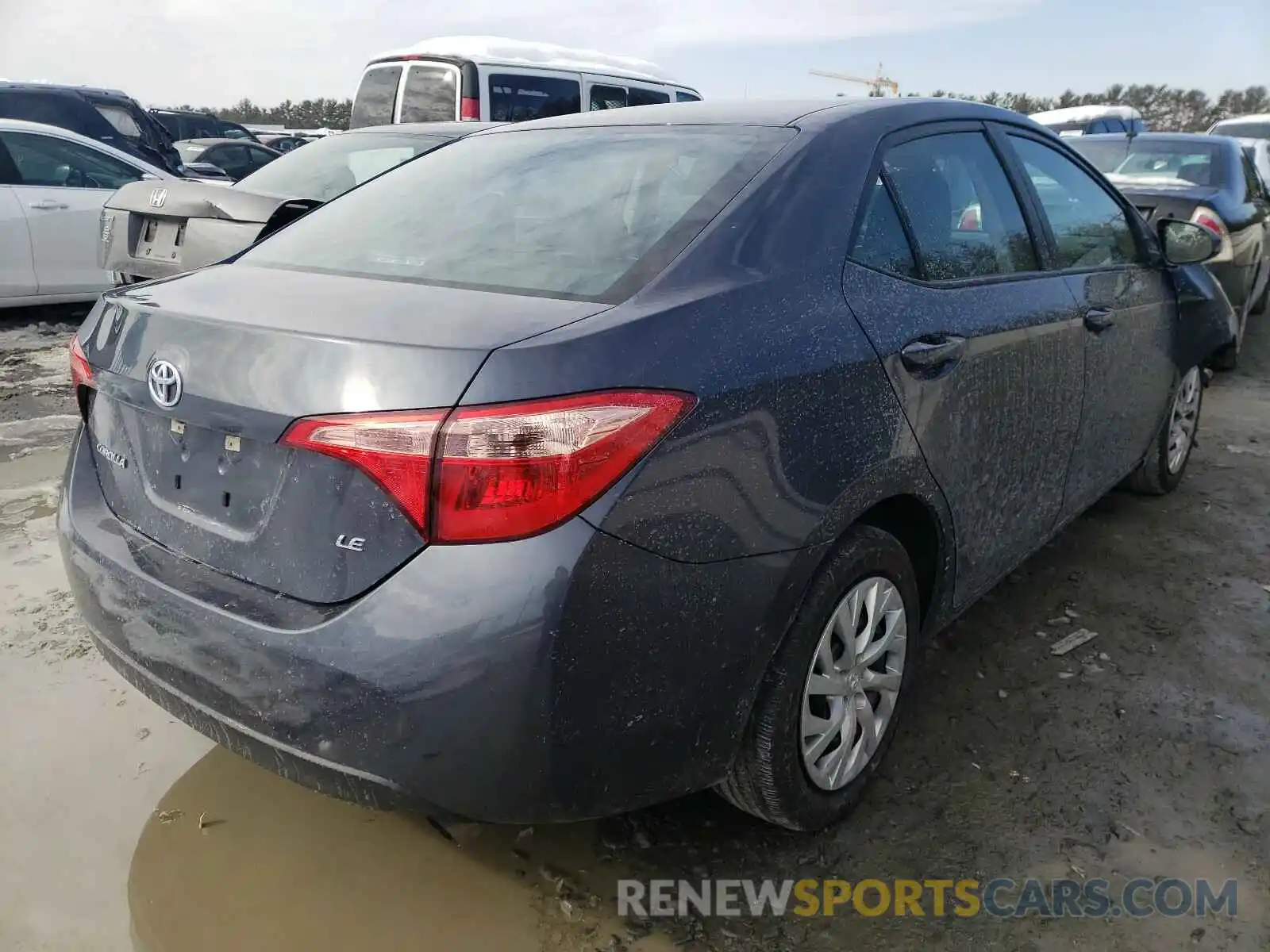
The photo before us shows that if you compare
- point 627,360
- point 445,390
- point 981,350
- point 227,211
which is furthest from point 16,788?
point 227,211

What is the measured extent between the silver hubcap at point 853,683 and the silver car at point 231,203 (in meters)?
2.33

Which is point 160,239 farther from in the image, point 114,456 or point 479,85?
point 479,85

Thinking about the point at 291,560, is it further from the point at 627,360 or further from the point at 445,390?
the point at 627,360

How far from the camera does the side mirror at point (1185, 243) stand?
3713 mm

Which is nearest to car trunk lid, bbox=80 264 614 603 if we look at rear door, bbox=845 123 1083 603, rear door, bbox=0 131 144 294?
rear door, bbox=845 123 1083 603

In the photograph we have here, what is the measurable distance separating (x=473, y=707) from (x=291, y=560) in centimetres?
41

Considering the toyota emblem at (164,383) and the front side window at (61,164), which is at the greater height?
the front side window at (61,164)

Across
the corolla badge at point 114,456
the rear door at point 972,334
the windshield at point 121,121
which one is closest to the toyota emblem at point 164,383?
the corolla badge at point 114,456

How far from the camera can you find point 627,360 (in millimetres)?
1632

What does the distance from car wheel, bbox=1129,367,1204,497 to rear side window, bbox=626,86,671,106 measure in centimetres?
723

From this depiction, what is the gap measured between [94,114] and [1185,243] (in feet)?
29.7

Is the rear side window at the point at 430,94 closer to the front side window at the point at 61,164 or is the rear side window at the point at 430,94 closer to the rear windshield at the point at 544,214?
the front side window at the point at 61,164

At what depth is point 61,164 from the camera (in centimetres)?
717

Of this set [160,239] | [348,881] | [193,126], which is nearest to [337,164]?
[160,239]
